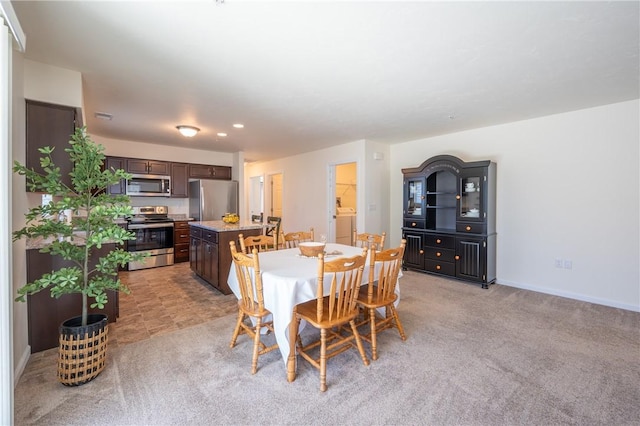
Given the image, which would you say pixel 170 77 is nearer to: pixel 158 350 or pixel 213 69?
pixel 213 69

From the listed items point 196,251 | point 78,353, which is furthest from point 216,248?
point 78,353

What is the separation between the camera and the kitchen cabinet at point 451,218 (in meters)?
4.15

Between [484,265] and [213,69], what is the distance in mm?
4160

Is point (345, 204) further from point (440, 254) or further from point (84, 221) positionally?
point (84, 221)

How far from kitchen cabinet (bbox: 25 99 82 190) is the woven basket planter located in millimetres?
1385

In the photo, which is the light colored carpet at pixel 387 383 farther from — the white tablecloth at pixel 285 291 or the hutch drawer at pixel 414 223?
the hutch drawer at pixel 414 223

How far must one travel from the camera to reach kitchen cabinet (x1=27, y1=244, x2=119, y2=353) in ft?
7.70

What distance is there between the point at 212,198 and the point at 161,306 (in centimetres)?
291

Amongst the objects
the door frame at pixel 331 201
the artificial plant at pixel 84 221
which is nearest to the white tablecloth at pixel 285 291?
the artificial plant at pixel 84 221

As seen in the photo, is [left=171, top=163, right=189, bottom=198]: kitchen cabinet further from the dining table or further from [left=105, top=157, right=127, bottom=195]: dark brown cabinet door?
the dining table

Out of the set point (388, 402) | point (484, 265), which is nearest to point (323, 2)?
point (388, 402)

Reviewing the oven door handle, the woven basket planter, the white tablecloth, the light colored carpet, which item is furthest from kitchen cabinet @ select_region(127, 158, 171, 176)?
the white tablecloth

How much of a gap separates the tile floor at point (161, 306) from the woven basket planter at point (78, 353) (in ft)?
1.71

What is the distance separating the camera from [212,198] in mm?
5906
